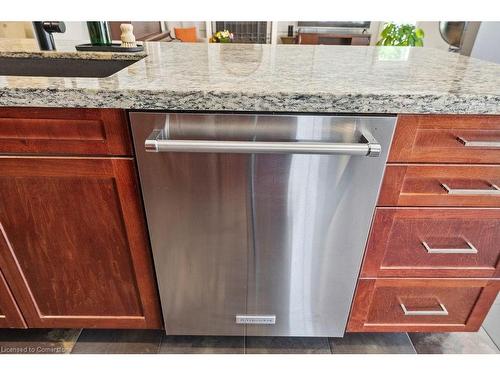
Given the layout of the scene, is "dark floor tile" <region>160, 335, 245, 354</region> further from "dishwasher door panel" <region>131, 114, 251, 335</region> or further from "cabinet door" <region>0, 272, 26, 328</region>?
"cabinet door" <region>0, 272, 26, 328</region>

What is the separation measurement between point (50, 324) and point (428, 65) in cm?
142

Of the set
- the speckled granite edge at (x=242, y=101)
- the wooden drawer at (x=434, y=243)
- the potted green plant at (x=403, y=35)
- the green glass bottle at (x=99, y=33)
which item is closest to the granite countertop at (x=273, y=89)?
the speckled granite edge at (x=242, y=101)

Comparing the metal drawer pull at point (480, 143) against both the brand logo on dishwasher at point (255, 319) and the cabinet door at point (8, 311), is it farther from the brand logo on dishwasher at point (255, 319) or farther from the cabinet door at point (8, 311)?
the cabinet door at point (8, 311)

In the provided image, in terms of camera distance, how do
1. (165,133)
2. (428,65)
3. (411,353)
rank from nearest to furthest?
(165,133)
(428,65)
(411,353)

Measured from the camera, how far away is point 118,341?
1029 mm

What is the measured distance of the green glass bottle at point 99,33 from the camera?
1091mm

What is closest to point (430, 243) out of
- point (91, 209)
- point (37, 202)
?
point (91, 209)

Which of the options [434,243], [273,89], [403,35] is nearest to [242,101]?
[273,89]

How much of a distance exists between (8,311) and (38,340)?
0.20 m

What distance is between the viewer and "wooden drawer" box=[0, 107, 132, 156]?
613 millimetres

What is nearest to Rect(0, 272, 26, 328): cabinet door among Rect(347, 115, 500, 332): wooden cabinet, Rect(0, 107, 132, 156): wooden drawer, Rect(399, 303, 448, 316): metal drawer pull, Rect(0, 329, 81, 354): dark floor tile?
Rect(0, 329, 81, 354): dark floor tile

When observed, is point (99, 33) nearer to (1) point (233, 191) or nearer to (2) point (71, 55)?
(2) point (71, 55)

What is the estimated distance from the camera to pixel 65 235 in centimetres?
76
